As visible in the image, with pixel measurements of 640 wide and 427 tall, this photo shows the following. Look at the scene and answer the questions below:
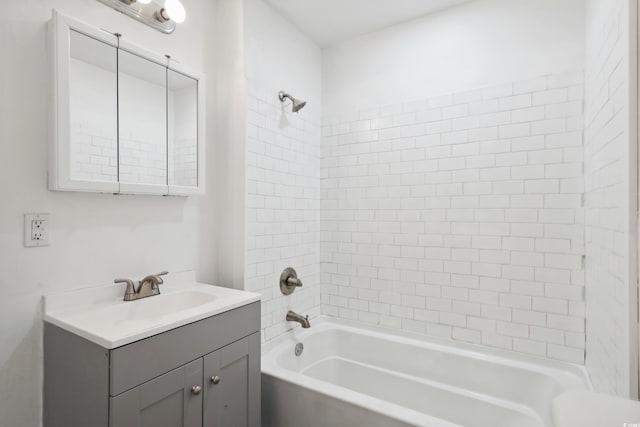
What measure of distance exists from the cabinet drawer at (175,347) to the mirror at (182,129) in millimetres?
768

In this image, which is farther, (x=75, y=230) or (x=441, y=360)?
(x=441, y=360)

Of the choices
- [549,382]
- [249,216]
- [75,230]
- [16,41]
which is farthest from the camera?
[249,216]

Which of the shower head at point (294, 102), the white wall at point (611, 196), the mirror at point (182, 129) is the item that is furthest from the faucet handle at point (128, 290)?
the white wall at point (611, 196)

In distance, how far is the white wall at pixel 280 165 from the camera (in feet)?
6.60

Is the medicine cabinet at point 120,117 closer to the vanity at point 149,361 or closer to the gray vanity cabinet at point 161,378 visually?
the vanity at point 149,361

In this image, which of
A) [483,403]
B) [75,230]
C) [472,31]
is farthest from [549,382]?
[75,230]

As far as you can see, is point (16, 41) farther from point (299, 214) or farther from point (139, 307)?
point (299, 214)

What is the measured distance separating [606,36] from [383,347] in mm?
2025

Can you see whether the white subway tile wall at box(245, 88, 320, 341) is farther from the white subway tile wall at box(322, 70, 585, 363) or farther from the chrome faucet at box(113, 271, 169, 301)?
the chrome faucet at box(113, 271, 169, 301)

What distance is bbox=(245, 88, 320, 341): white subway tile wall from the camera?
79.4 inches

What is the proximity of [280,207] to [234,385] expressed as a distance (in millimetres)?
1103

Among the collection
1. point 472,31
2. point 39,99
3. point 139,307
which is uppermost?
point 472,31

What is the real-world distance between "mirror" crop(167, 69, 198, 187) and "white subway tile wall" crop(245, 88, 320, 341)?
1.02ft

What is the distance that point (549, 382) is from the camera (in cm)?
175
